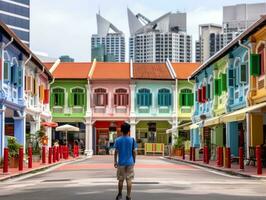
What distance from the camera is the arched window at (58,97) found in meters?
58.2

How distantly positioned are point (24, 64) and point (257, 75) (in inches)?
513

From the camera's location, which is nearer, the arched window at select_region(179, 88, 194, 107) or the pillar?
the pillar

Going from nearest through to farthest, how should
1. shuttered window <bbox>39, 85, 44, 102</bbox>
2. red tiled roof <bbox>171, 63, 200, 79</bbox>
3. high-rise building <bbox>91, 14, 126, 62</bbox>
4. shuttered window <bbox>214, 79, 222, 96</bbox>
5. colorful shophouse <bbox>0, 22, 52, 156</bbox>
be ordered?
1. colorful shophouse <bbox>0, 22, 52, 156</bbox>
2. shuttered window <bbox>214, 79, 222, 96</bbox>
3. shuttered window <bbox>39, 85, 44, 102</bbox>
4. red tiled roof <bbox>171, 63, 200, 79</bbox>
5. high-rise building <bbox>91, 14, 126, 62</bbox>

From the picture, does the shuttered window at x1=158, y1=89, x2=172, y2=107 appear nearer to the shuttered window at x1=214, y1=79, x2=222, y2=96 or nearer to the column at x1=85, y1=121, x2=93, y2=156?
the column at x1=85, y1=121, x2=93, y2=156

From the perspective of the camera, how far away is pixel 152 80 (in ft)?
191

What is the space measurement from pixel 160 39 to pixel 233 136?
222 ft

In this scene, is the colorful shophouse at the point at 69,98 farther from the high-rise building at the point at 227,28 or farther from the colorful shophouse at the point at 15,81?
the colorful shophouse at the point at 15,81

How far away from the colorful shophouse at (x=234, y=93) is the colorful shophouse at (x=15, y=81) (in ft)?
33.0

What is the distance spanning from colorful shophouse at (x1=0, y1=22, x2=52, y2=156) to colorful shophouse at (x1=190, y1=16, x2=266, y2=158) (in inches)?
396

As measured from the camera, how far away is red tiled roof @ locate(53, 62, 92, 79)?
2297 inches

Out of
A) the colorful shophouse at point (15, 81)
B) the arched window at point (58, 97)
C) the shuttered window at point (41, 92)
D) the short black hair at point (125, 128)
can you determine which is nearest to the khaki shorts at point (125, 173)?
the short black hair at point (125, 128)

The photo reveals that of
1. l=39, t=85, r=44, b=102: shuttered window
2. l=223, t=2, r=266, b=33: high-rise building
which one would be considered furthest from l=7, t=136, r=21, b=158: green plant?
l=223, t=2, r=266, b=33: high-rise building

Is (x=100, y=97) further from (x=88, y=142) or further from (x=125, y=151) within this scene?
(x=125, y=151)

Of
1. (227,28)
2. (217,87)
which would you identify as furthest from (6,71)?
(227,28)
